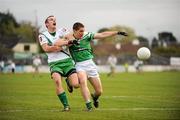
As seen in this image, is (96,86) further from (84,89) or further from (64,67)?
(64,67)

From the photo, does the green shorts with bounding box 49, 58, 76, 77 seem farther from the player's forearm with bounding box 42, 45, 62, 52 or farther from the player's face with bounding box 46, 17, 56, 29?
the player's face with bounding box 46, 17, 56, 29

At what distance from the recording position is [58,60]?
15.6 meters

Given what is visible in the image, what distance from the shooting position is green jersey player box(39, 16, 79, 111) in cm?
1545

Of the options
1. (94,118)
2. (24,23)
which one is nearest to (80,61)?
(94,118)

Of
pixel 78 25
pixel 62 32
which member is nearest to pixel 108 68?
pixel 62 32

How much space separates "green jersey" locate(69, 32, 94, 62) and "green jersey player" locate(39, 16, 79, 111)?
10.5 inches

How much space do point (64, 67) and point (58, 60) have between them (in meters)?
0.29

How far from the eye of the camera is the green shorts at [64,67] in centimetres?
1562

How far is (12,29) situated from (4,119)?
400 ft

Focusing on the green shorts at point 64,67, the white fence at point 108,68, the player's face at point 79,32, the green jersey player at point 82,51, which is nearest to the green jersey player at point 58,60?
the green shorts at point 64,67

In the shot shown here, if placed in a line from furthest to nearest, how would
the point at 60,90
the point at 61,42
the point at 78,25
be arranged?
the point at 60,90 < the point at 78,25 < the point at 61,42

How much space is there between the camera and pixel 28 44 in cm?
12788

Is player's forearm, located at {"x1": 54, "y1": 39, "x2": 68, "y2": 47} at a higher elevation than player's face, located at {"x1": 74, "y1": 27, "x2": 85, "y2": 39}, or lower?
lower

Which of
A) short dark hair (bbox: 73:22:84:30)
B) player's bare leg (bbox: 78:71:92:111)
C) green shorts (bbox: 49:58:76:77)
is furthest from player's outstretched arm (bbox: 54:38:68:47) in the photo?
player's bare leg (bbox: 78:71:92:111)
